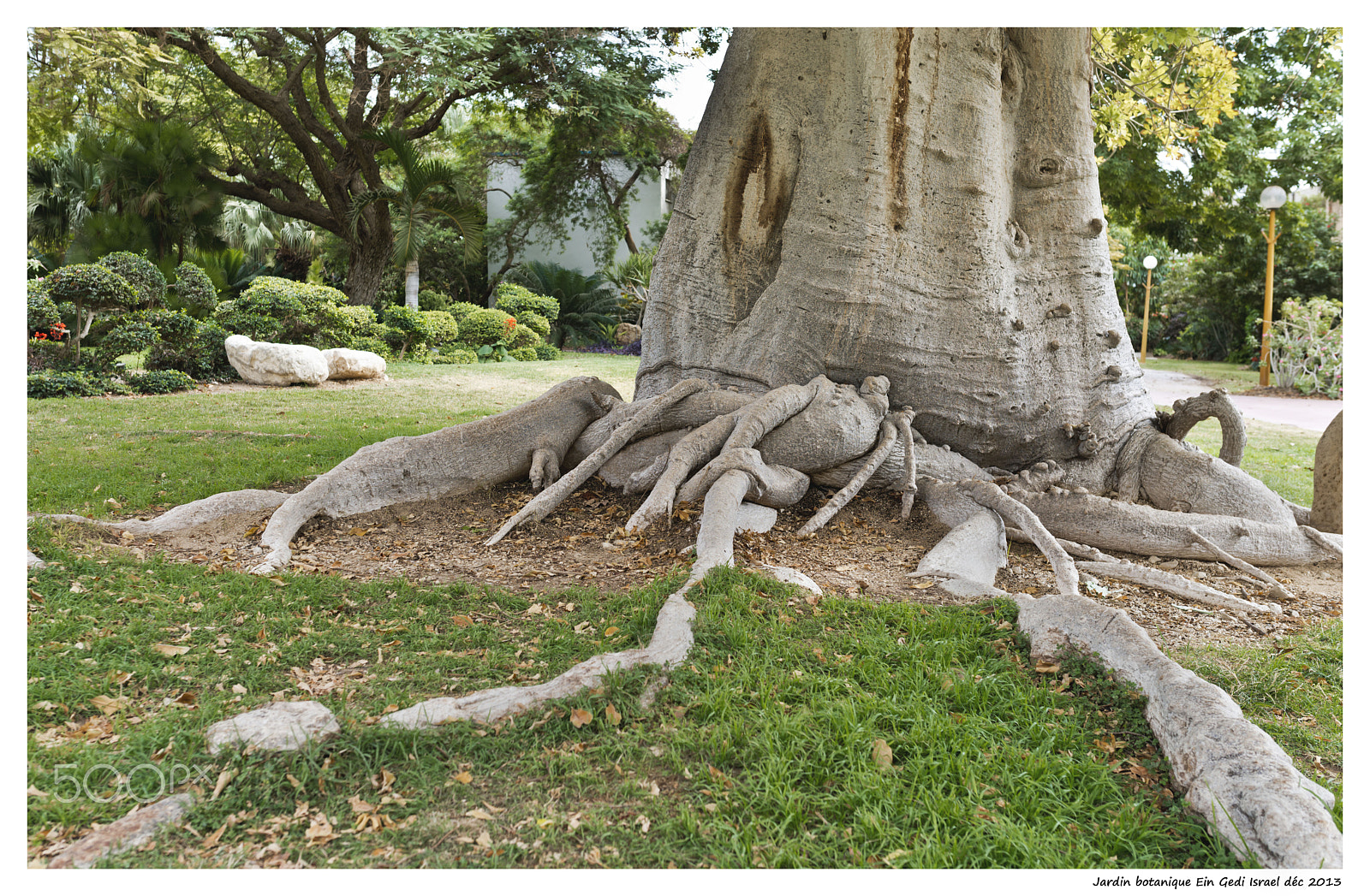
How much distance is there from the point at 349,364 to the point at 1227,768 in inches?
541

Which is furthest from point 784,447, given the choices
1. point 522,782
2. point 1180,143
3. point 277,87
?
point 277,87

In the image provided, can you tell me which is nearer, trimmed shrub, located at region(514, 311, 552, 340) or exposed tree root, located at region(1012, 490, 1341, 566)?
exposed tree root, located at region(1012, 490, 1341, 566)

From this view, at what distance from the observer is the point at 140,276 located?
1212 centimetres

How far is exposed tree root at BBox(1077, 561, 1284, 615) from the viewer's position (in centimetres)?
426

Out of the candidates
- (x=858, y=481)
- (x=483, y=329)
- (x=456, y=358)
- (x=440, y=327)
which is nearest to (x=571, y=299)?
(x=483, y=329)

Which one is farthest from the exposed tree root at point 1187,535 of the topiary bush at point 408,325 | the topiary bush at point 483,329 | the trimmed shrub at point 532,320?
the trimmed shrub at point 532,320

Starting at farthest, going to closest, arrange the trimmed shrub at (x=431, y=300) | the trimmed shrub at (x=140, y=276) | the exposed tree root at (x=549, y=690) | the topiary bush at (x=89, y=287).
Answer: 1. the trimmed shrub at (x=431, y=300)
2. the trimmed shrub at (x=140, y=276)
3. the topiary bush at (x=89, y=287)
4. the exposed tree root at (x=549, y=690)

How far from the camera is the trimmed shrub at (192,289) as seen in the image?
529 inches

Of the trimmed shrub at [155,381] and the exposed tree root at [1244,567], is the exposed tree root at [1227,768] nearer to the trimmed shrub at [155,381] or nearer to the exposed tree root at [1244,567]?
the exposed tree root at [1244,567]

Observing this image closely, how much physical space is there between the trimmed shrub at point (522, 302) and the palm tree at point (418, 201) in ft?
6.79

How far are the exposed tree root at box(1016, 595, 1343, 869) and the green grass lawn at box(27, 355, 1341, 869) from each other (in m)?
0.08

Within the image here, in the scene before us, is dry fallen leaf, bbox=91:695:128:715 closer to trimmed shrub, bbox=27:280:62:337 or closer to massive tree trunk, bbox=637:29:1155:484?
massive tree trunk, bbox=637:29:1155:484

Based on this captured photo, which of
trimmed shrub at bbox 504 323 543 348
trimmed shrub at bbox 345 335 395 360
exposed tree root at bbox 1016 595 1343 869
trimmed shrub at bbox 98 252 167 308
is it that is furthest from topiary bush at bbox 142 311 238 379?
exposed tree root at bbox 1016 595 1343 869

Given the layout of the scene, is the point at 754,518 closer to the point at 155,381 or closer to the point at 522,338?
the point at 155,381
